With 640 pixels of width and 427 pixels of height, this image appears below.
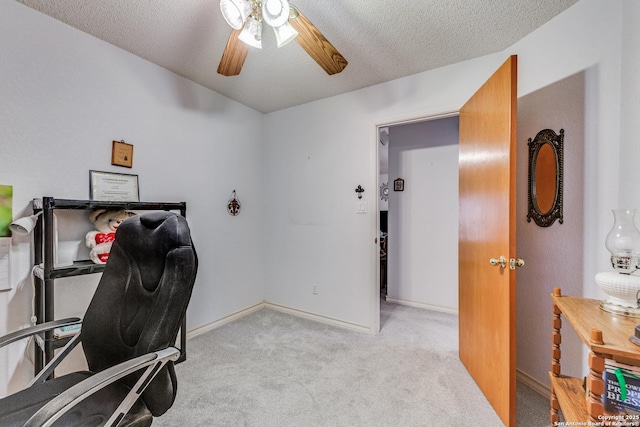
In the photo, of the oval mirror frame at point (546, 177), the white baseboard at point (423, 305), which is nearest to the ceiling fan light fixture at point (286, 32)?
the oval mirror frame at point (546, 177)

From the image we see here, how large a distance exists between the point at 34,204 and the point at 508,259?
2.80m

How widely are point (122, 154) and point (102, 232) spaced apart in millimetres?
621

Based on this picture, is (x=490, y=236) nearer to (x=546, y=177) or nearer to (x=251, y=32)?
(x=546, y=177)

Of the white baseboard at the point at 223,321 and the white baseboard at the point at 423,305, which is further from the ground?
the white baseboard at the point at 223,321

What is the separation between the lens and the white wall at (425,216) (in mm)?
3229

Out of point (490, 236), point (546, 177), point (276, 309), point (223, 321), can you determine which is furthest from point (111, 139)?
point (546, 177)

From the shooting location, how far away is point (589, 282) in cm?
150

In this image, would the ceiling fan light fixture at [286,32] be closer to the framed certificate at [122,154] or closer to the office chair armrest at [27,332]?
the framed certificate at [122,154]

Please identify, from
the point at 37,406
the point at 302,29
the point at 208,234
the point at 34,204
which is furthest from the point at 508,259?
the point at 34,204

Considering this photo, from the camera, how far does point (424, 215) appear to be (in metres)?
3.38

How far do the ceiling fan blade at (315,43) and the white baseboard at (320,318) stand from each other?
2306 mm

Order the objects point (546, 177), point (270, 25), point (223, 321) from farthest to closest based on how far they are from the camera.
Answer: point (223, 321) → point (546, 177) → point (270, 25)

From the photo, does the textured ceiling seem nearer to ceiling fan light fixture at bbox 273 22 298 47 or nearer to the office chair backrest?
ceiling fan light fixture at bbox 273 22 298 47

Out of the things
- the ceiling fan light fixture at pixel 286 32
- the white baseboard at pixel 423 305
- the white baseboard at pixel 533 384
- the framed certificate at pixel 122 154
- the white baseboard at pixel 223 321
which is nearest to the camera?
the ceiling fan light fixture at pixel 286 32
